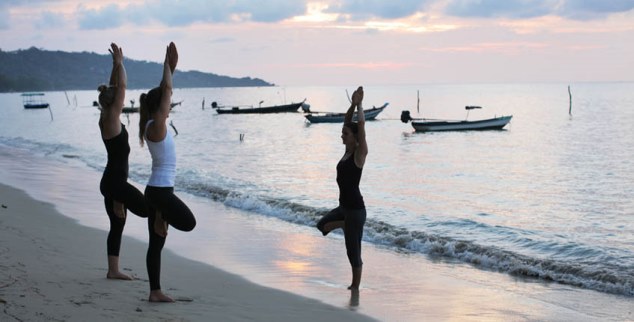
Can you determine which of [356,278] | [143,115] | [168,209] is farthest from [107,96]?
[356,278]

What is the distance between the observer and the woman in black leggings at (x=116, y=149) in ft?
20.8

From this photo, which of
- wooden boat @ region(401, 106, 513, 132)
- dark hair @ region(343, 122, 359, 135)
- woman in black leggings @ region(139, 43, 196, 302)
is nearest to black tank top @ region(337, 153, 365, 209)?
dark hair @ region(343, 122, 359, 135)

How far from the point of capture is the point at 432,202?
1903 cm

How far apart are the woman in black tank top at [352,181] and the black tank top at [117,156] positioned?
6.55 ft

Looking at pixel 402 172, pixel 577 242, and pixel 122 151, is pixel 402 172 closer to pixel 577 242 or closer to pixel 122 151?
pixel 577 242

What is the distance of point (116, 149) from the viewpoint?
21.3ft

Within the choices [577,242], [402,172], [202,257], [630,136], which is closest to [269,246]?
[202,257]

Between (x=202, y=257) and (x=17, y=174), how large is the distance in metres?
13.7

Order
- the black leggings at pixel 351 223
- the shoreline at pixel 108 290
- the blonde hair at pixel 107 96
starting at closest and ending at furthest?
the shoreline at pixel 108 290 < the blonde hair at pixel 107 96 < the black leggings at pixel 351 223

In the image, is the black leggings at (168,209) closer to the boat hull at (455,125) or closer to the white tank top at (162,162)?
the white tank top at (162,162)

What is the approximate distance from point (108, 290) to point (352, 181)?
8.08ft

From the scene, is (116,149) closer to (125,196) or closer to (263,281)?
(125,196)

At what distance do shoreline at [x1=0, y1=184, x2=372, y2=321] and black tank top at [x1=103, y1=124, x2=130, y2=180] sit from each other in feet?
3.36

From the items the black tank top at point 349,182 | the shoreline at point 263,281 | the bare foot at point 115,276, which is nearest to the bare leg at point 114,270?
the bare foot at point 115,276
